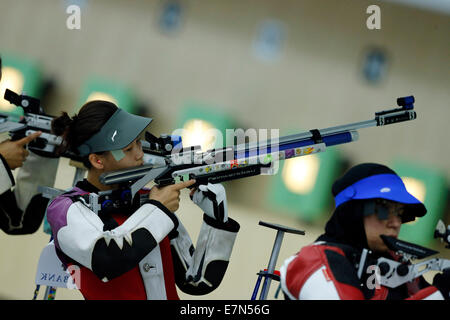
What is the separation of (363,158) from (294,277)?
5.08 ft

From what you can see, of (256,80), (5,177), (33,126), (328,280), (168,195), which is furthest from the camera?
(256,80)

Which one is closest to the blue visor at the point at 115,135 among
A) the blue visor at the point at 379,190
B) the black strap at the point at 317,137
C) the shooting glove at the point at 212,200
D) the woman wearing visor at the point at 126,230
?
the woman wearing visor at the point at 126,230

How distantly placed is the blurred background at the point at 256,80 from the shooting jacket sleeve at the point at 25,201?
1.99ft

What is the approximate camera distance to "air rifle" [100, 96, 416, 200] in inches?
63.3

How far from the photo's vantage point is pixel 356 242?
132 cm

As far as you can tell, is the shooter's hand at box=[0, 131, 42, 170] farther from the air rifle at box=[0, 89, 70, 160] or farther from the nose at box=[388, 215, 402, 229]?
the nose at box=[388, 215, 402, 229]

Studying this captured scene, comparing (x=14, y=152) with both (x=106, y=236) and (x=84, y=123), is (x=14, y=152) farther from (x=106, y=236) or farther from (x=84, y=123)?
(x=106, y=236)

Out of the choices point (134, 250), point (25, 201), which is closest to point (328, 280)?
point (134, 250)

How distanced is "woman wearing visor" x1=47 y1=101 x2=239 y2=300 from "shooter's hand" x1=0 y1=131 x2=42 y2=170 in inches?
18.9

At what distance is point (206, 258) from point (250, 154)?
33 cm

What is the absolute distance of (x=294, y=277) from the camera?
1228mm

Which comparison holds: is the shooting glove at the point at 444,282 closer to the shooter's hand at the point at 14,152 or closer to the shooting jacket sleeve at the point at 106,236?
the shooting jacket sleeve at the point at 106,236
